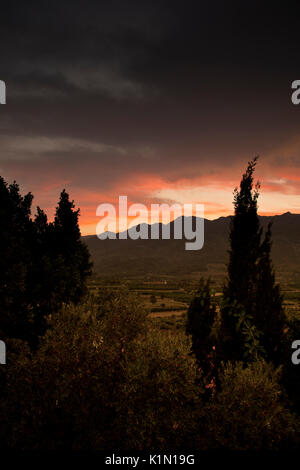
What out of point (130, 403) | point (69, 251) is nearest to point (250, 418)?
point (130, 403)

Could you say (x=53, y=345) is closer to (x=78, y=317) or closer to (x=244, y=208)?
(x=78, y=317)

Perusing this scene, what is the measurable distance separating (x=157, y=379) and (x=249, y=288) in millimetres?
9462

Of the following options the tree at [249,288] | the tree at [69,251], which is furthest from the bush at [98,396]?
the tree at [69,251]

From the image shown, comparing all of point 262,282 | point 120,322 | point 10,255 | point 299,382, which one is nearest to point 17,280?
point 10,255

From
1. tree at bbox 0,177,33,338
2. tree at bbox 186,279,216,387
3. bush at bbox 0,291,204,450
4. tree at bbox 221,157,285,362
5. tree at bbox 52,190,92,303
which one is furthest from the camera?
tree at bbox 52,190,92,303

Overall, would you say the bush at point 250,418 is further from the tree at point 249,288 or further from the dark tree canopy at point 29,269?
the dark tree canopy at point 29,269

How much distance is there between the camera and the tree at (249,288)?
18172 mm

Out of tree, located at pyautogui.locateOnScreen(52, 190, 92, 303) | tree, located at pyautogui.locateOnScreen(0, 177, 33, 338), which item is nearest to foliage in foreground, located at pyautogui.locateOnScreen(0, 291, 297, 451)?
tree, located at pyautogui.locateOnScreen(0, 177, 33, 338)

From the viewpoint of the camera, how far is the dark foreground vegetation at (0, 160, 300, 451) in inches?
521

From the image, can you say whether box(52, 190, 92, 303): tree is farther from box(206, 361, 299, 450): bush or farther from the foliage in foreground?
box(206, 361, 299, 450): bush

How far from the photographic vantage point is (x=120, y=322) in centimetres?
2055

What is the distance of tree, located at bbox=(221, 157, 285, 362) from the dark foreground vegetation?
7 centimetres

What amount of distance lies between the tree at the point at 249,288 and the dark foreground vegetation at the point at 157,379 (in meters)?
0.07
